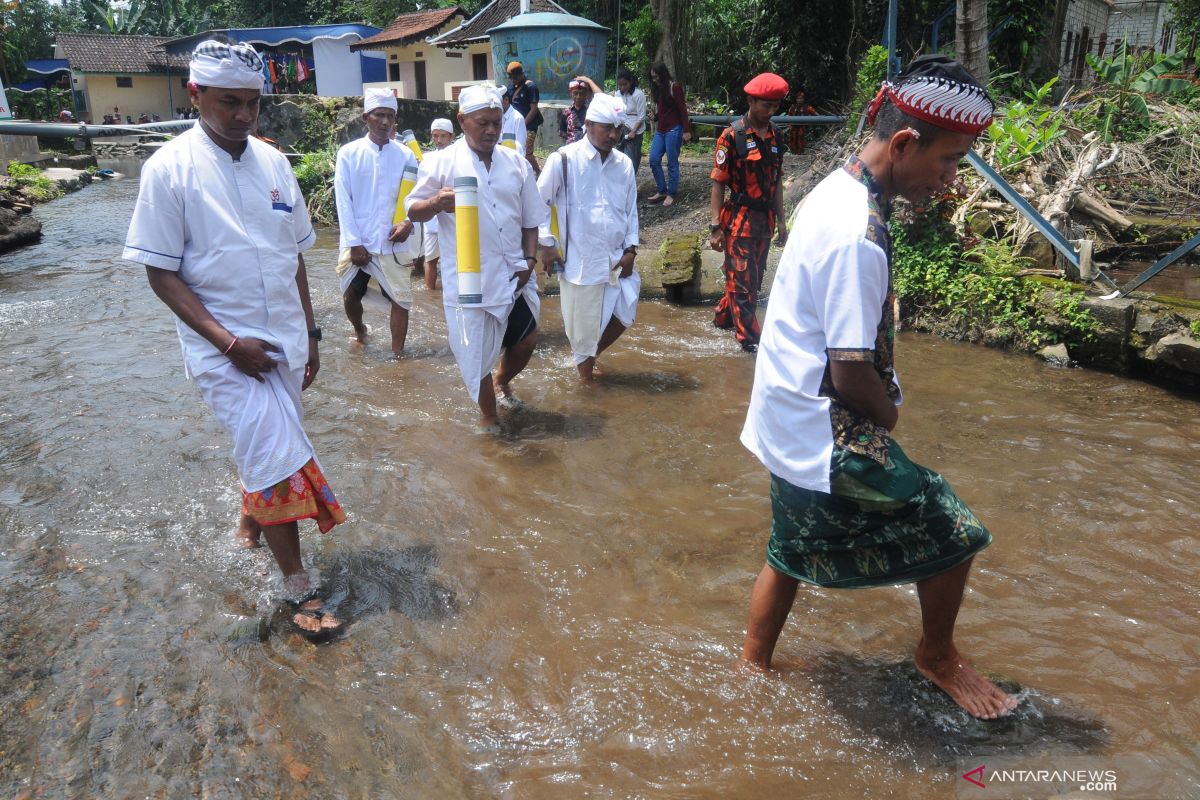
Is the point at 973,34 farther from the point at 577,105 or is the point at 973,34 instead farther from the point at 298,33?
the point at 298,33

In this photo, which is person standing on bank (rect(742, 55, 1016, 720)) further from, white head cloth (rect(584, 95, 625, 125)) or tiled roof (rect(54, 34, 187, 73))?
tiled roof (rect(54, 34, 187, 73))

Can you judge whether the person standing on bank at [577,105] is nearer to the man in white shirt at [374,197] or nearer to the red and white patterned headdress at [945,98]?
the man in white shirt at [374,197]

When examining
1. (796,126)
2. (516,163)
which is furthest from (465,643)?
(796,126)

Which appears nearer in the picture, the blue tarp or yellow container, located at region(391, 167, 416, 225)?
yellow container, located at region(391, 167, 416, 225)

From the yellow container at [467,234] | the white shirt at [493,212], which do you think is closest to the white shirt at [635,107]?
the white shirt at [493,212]

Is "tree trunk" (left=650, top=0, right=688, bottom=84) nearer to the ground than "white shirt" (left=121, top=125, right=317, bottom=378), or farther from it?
Result: farther from it

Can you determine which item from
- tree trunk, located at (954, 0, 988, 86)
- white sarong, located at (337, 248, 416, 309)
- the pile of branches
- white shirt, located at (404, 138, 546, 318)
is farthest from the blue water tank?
white shirt, located at (404, 138, 546, 318)

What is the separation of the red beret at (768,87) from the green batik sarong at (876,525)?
413 centimetres

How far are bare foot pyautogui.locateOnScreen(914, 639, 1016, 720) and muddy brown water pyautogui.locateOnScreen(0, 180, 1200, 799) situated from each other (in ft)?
0.20

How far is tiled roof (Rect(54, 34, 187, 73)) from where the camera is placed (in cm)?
4131

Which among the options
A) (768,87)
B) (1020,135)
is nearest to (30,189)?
(768,87)

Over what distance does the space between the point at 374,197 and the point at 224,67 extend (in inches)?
149

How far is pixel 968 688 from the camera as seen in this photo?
2.64 meters

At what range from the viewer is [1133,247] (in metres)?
7.67
